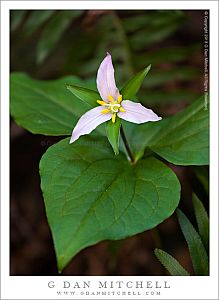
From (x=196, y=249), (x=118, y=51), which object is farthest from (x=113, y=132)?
(x=118, y=51)

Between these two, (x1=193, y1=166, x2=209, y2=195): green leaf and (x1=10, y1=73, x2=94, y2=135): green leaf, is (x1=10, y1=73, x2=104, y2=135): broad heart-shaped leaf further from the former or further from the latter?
(x1=193, y1=166, x2=209, y2=195): green leaf

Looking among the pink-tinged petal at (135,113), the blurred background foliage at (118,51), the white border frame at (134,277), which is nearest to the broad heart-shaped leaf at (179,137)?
the white border frame at (134,277)

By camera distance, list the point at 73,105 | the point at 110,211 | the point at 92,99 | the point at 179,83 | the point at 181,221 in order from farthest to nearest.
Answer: the point at 179,83
the point at 73,105
the point at 181,221
the point at 92,99
the point at 110,211

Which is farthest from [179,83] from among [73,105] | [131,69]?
[73,105]

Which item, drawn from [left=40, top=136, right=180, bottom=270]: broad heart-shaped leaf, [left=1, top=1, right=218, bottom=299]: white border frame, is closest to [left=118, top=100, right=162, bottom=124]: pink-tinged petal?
[left=40, top=136, right=180, bottom=270]: broad heart-shaped leaf

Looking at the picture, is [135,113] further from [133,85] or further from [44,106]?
[44,106]

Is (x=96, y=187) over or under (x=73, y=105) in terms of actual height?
under

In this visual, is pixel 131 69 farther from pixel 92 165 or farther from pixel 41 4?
pixel 92 165
